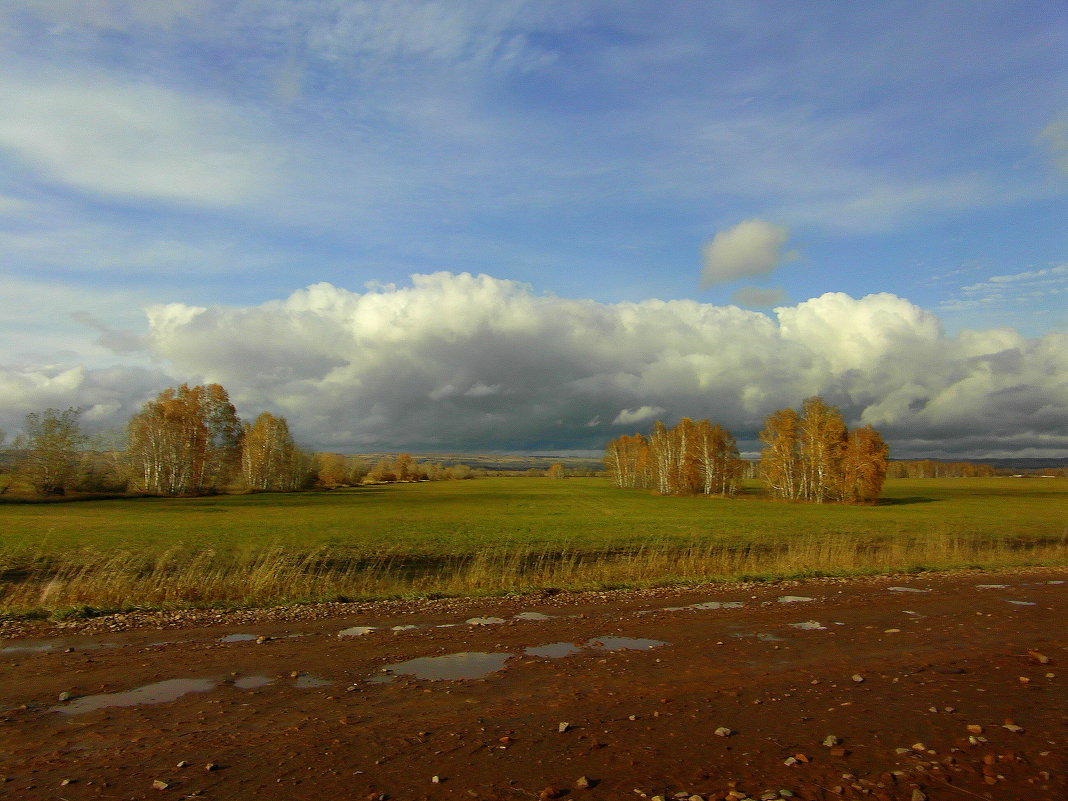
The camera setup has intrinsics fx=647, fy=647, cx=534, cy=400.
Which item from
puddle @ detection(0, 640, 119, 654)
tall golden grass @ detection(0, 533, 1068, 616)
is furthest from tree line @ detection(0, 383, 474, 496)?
puddle @ detection(0, 640, 119, 654)

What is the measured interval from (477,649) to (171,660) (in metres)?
4.71

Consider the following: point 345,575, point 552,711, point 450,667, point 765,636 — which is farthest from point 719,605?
point 345,575

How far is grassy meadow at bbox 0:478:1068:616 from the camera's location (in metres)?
17.0

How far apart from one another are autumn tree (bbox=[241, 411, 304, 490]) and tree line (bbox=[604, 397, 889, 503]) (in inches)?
3067

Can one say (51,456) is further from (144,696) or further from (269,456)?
(144,696)

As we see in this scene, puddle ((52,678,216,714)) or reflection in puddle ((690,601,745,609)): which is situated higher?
puddle ((52,678,216,714))

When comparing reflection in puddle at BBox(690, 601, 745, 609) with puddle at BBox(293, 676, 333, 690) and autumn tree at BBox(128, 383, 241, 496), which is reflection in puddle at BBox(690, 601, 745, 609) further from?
autumn tree at BBox(128, 383, 241, 496)

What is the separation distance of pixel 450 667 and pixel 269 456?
128433mm

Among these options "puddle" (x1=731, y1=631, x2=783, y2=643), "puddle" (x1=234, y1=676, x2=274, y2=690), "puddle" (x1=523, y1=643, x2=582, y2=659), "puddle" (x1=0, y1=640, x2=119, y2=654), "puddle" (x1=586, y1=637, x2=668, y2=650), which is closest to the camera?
"puddle" (x1=234, y1=676, x2=274, y2=690)

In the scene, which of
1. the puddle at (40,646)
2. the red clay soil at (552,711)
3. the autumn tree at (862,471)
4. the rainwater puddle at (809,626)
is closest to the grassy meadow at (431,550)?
the puddle at (40,646)

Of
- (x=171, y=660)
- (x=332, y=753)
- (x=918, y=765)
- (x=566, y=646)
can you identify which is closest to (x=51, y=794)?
(x=332, y=753)

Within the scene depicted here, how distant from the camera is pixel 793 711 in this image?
760 cm

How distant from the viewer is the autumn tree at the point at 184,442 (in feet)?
334

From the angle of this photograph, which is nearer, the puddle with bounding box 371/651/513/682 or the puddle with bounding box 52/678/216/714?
the puddle with bounding box 52/678/216/714
